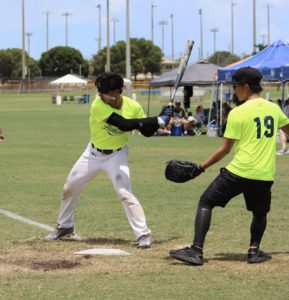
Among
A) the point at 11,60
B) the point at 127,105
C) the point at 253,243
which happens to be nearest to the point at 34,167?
the point at 127,105

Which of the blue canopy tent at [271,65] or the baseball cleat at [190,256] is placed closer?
the baseball cleat at [190,256]

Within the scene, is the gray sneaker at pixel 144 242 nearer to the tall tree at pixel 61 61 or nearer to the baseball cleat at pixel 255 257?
the baseball cleat at pixel 255 257

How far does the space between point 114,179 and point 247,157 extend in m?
1.86

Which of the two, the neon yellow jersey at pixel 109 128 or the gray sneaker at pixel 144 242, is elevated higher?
the neon yellow jersey at pixel 109 128

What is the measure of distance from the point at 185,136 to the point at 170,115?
1929 centimetres

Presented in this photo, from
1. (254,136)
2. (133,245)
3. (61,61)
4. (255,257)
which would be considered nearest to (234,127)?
(254,136)

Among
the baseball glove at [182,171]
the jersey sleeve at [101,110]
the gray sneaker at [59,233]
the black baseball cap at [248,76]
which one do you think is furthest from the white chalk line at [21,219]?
the black baseball cap at [248,76]

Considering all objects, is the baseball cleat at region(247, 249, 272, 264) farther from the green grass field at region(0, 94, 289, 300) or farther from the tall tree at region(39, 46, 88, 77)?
the tall tree at region(39, 46, 88, 77)

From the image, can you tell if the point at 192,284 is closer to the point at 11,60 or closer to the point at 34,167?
the point at 34,167

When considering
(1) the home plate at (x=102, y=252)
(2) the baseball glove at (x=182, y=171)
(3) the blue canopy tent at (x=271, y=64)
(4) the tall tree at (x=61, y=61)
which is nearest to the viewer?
(2) the baseball glove at (x=182, y=171)

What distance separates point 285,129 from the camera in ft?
24.4

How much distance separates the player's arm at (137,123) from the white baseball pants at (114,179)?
18.0 inches

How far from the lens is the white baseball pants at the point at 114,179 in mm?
8352

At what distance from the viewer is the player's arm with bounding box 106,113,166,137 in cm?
810
